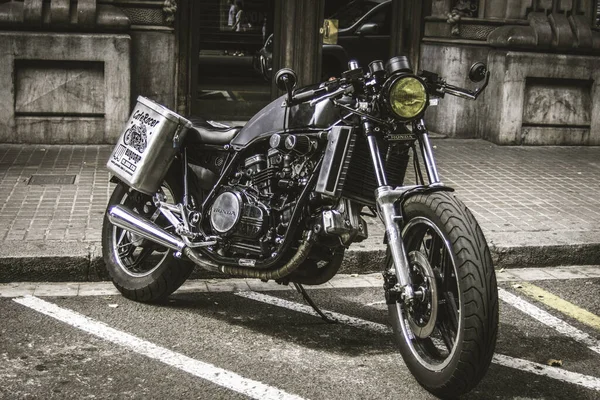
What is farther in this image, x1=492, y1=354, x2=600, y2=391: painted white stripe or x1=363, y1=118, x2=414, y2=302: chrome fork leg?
x1=492, y1=354, x2=600, y2=391: painted white stripe

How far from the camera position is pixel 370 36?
12125 mm

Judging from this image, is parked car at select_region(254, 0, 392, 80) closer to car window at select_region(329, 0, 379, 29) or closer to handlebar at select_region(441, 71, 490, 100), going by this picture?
car window at select_region(329, 0, 379, 29)

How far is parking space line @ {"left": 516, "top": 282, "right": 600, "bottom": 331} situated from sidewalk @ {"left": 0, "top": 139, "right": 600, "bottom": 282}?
0.54m

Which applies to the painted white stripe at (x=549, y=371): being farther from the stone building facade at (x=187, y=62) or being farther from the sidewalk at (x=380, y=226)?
the stone building facade at (x=187, y=62)

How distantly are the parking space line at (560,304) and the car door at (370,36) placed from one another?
6146 millimetres

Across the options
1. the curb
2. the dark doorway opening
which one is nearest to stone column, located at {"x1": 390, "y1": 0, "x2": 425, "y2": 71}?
the dark doorway opening

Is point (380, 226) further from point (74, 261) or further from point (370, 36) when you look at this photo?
point (370, 36)

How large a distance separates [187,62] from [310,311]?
21.3 ft

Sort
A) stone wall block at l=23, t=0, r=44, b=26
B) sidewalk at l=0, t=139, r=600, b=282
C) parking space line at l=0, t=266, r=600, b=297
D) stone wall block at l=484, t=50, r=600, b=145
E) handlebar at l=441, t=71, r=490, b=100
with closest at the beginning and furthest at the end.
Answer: handlebar at l=441, t=71, r=490, b=100 < parking space line at l=0, t=266, r=600, b=297 < sidewalk at l=0, t=139, r=600, b=282 < stone wall block at l=23, t=0, r=44, b=26 < stone wall block at l=484, t=50, r=600, b=145

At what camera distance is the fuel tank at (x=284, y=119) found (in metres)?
4.85

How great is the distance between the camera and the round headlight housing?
4379mm

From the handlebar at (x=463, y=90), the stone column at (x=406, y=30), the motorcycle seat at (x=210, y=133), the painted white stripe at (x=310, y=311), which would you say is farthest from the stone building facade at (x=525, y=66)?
the handlebar at (x=463, y=90)

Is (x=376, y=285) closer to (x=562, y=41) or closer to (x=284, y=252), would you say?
(x=284, y=252)

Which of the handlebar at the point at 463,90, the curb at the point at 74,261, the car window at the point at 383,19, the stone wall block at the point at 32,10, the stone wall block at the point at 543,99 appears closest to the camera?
the handlebar at the point at 463,90
